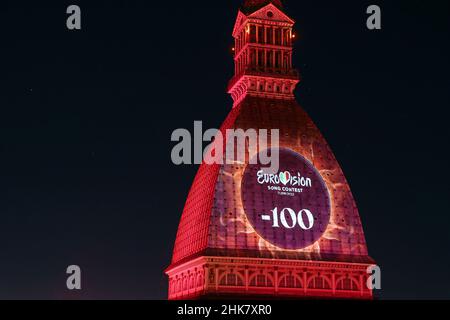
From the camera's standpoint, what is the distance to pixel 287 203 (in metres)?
109

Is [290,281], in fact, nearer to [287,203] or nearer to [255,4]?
[287,203]

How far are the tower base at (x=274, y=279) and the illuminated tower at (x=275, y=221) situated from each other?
0.12 m

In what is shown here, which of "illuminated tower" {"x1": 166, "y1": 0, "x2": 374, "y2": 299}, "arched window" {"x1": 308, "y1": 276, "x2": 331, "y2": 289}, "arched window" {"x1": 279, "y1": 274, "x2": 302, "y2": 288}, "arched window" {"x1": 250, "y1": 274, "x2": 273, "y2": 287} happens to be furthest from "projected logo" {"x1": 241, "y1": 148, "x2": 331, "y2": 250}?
"arched window" {"x1": 308, "y1": 276, "x2": 331, "y2": 289}

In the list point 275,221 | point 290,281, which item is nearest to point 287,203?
point 275,221

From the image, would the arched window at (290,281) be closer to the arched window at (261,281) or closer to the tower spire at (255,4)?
the arched window at (261,281)

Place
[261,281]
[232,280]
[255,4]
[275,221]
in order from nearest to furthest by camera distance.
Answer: [232,280], [261,281], [275,221], [255,4]

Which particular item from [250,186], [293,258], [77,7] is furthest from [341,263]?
[77,7]

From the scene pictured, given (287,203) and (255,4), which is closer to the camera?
(287,203)

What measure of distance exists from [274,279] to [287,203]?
368 inches

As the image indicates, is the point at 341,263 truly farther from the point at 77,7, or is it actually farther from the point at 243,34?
the point at 77,7

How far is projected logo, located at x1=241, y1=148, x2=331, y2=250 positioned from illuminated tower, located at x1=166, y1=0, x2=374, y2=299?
12 cm

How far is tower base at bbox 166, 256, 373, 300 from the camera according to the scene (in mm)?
104750

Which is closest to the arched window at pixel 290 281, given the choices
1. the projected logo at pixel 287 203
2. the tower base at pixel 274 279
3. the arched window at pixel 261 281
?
the tower base at pixel 274 279
